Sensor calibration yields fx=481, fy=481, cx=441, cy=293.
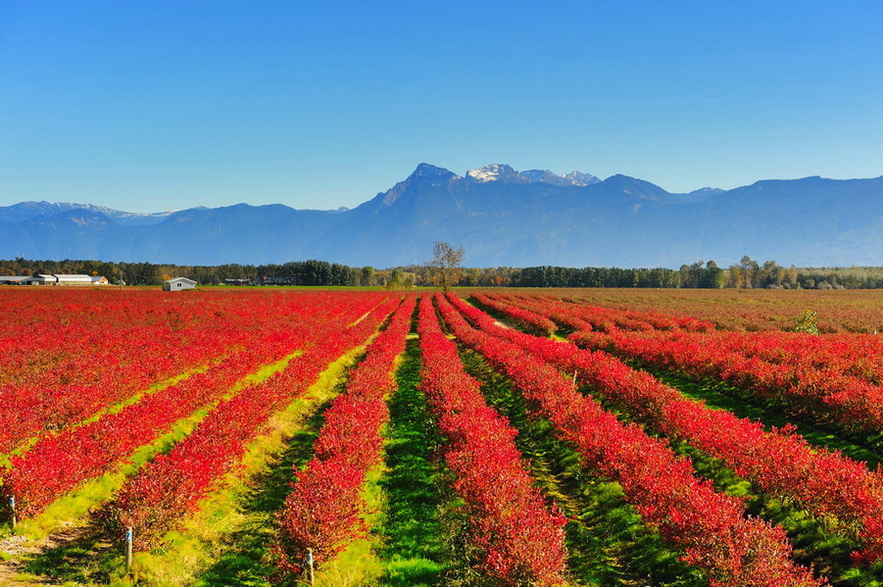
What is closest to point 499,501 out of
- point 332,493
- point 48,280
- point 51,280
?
point 332,493

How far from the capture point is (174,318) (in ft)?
118

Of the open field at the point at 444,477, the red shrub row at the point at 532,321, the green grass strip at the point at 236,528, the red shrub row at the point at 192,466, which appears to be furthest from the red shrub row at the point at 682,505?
the red shrub row at the point at 532,321

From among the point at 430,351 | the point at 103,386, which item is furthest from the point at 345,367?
the point at 103,386

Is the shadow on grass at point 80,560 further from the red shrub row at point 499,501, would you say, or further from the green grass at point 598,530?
the green grass at point 598,530

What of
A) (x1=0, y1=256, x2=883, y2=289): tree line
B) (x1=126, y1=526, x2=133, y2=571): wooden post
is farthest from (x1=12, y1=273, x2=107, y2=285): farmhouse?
(x1=126, y1=526, x2=133, y2=571): wooden post

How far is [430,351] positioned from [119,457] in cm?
1352

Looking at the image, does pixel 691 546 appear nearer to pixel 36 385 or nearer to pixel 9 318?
pixel 36 385

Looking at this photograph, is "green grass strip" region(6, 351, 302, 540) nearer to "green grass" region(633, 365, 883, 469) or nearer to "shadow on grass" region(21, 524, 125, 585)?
"shadow on grass" region(21, 524, 125, 585)

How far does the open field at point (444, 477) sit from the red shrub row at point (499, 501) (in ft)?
0.12

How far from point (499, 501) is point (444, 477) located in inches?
129

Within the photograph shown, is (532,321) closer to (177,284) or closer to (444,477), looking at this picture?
(444,477)

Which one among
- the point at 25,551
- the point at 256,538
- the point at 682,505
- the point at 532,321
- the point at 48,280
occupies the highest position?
the point at 48,280

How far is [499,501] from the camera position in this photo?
23.4 feet

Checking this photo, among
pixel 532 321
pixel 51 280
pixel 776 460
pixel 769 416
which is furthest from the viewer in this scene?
pixel 51 280
